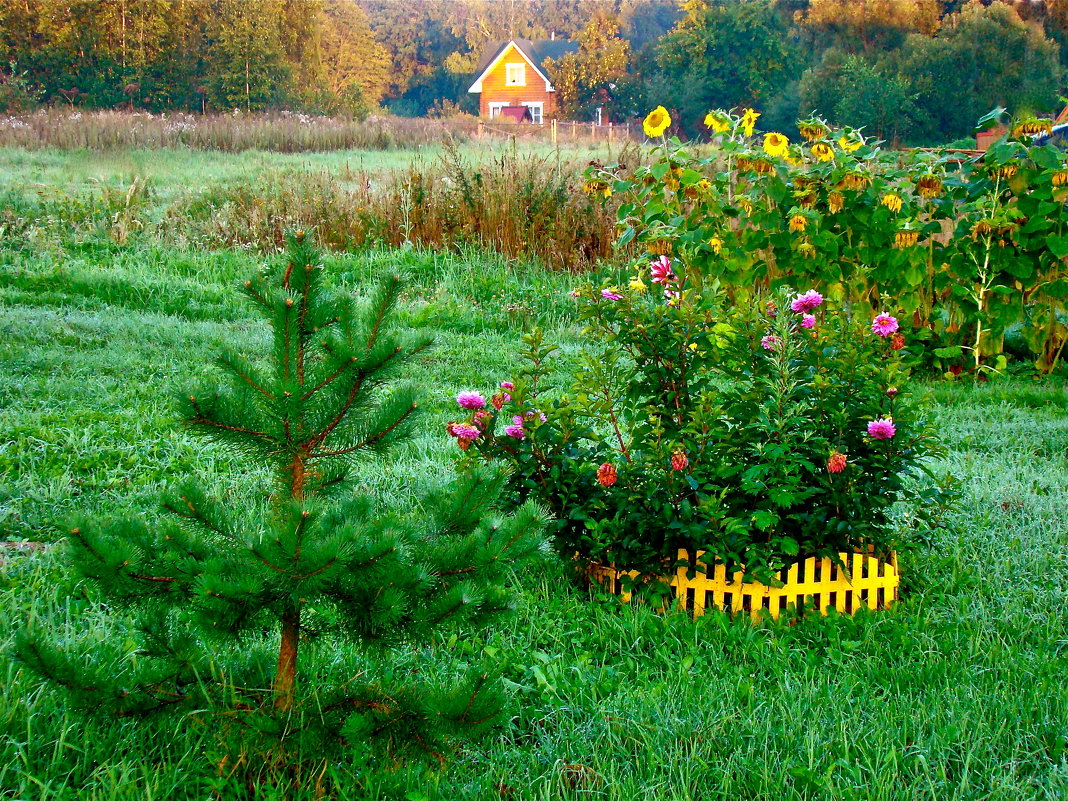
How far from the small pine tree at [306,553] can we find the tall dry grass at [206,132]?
559 inches

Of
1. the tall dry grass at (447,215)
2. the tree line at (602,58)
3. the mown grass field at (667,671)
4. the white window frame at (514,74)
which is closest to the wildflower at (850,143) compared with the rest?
the mown grass field at (667,671)

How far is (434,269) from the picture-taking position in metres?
8.05

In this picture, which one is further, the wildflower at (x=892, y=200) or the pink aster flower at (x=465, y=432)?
the wildflower at (x=892, y=200)

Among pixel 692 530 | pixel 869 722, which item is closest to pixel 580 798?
pixel 869 722

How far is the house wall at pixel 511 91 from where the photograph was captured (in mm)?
45844

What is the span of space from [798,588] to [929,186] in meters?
3.52

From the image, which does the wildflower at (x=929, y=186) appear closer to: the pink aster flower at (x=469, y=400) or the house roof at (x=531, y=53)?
the pink aster flower at (x=469, y=400)

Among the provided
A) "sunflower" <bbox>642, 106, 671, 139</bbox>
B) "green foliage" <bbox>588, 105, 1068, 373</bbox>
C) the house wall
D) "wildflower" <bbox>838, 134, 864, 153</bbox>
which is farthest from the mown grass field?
the house wall

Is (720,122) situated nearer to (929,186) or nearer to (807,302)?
(929,186)

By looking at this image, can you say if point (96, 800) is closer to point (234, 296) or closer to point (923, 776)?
point (923, 776)

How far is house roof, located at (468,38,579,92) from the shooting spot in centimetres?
4478

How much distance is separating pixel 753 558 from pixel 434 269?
5952mm

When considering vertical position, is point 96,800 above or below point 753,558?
below

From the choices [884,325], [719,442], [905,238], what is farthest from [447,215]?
[719,442]
